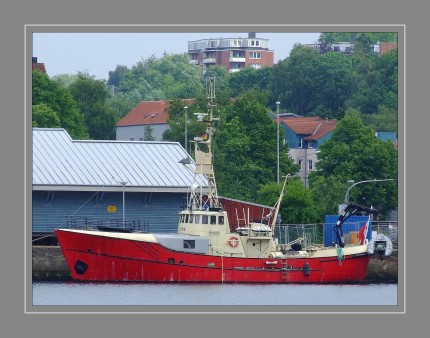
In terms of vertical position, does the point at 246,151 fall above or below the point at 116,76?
below

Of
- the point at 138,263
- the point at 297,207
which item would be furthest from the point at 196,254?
the point at 297,207

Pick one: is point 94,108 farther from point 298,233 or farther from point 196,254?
point 196,254

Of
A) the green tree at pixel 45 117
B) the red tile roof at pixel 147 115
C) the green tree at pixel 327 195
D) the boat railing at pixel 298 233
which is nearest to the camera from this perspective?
the boat railing at pixel 298 233

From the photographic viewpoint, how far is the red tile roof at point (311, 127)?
109938mm

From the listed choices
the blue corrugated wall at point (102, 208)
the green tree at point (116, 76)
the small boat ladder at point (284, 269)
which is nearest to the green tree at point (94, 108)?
the blue corrugated wall at point (102, 208)

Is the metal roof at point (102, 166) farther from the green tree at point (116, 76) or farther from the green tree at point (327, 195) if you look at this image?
the green tree at point (116, 76)

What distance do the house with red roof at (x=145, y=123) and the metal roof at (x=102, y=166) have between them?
35.1 m

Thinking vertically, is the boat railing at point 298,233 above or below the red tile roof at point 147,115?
below

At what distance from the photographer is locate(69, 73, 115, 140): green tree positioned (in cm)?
10969

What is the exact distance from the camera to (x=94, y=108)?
361 feet

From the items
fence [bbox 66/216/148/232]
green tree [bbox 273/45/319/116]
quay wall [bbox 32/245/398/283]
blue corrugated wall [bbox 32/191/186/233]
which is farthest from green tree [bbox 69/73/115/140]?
quay wall [bbox 32/245/398/283]

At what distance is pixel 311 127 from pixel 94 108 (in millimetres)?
14622
